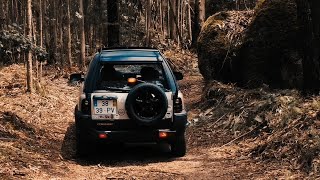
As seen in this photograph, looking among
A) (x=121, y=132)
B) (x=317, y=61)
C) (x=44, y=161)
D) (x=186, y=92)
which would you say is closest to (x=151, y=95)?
(x=121, y=132)

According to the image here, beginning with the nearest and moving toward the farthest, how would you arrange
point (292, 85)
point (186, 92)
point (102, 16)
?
1. point (292, 85)
2. point (186, 92)
3. point (102, 16)

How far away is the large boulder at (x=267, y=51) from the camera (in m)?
10.8

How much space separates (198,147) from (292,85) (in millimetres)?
3305

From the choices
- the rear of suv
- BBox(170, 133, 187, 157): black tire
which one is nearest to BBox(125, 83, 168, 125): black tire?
the rear of suv

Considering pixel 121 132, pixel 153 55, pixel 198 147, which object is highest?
Result: pixel 153 55

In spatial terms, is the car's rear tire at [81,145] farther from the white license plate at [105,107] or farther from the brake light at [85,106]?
the white license plate at [105,107]

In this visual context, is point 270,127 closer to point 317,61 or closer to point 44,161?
point 317,61

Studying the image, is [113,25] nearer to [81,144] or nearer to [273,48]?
[273,48]

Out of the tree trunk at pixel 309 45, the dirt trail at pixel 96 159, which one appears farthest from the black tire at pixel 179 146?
the tree trunk at pixel 309 45

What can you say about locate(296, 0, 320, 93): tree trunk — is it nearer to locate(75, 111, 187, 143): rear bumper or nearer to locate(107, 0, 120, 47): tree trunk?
locate(75, 111, 187, 143): rear bumper

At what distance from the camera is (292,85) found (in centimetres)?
1075

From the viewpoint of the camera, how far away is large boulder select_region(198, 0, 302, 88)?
10844 mm

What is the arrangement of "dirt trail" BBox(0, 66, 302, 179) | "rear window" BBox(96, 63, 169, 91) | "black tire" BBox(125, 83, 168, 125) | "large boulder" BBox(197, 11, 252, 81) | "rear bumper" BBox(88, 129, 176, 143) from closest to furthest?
"dirt trail" BBox(0, 66, 302, 179), "black tire" BBox(125, 83, 168, 125), "rear bumper" BBox(88, 129, 176, 143), "rear window" BBox(96, 63, 169, 91), "large boulder" BBox(197, 11, 252, 81)

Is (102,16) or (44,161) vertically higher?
(102,16)
